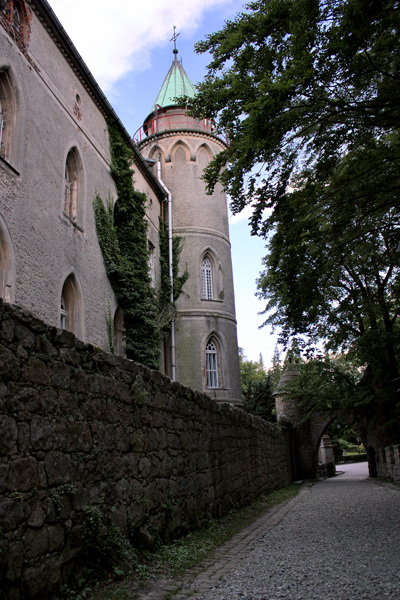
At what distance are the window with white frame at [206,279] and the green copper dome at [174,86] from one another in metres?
8.55

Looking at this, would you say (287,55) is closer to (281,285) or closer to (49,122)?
(281,285)

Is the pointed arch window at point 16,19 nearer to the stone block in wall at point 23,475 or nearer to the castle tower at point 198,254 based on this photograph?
the stone block in wall at point 23,475

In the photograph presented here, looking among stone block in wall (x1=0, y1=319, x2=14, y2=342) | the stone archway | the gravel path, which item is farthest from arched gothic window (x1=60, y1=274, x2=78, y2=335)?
the stone archway

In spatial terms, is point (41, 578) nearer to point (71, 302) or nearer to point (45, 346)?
point (45, 346)

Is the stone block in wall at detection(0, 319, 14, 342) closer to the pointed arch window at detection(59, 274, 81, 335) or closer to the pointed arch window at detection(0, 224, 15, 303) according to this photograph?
the pointed arch window at detection(0, 224, 15, 303)

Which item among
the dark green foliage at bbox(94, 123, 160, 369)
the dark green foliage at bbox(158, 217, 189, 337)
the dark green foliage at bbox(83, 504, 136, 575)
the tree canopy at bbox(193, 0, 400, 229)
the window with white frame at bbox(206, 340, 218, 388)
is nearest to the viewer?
the dark green foliage at bbox(83, 504, 136, 575)

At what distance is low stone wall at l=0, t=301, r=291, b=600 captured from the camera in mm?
3629

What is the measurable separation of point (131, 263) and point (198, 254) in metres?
7.57

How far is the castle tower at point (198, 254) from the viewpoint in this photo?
2277cm

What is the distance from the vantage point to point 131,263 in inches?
658

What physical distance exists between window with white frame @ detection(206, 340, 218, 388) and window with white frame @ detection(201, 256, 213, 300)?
2195 millimetres

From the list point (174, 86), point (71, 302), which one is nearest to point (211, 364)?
point (71, 302)

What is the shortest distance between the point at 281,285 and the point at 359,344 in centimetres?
726

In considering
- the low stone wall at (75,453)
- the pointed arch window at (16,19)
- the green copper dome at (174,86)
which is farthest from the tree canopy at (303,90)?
the green copper dome at (174,86)
